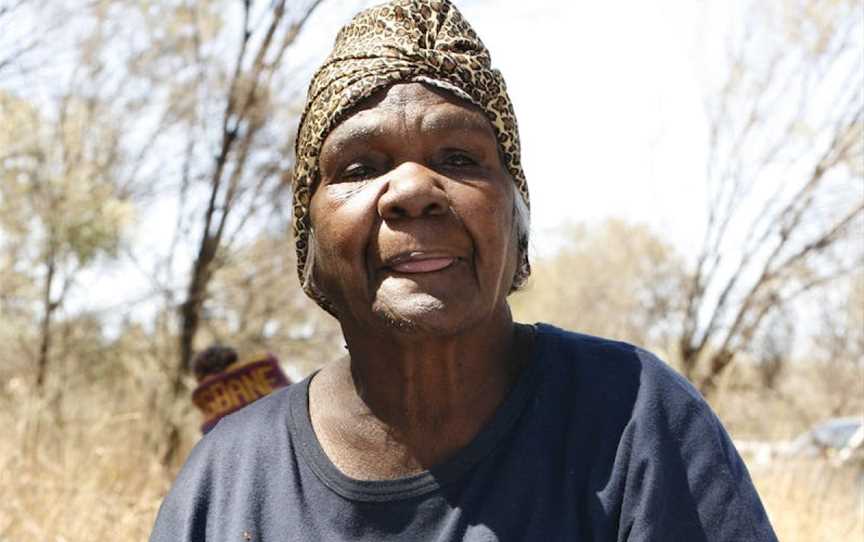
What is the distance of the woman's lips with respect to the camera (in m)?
1.90

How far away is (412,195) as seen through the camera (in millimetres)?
1881

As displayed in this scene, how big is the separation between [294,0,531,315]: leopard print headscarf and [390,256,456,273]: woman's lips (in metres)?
0.28

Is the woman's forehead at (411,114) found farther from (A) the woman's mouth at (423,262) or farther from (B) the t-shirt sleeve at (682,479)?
(B) the t-shirt sleeve at (682,479)

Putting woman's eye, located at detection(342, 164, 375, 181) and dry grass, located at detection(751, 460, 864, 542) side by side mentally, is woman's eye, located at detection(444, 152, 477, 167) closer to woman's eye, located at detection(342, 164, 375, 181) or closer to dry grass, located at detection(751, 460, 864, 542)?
woman's eye, located at detection(342, 164, 375, 181)

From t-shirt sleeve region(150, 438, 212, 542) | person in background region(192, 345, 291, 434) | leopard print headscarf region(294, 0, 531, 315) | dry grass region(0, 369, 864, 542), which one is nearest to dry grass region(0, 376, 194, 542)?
dry grass region(0, 369, 864, 542)

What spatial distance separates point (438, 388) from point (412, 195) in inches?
14.0

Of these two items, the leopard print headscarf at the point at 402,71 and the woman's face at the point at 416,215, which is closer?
the woman's face at the point at 416,215

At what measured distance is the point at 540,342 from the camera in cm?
207

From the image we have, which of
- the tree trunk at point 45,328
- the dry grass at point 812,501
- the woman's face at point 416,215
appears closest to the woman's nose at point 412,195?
the woman's face at point 416,215

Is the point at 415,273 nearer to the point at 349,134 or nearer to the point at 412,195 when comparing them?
the point at 412,195

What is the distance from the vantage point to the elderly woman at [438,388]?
6.04ft

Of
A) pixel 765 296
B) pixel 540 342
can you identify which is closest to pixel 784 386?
pixel 765 296

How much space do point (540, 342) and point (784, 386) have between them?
1872cm

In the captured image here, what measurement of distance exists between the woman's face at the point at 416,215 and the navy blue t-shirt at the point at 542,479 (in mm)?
196
